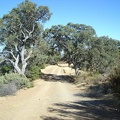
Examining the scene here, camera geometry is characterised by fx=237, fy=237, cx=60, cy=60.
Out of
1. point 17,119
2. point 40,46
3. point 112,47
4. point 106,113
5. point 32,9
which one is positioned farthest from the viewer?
point 112,47

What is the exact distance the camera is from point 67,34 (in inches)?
1561

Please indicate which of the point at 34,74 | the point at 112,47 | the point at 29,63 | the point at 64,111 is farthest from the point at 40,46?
the point at 64,111

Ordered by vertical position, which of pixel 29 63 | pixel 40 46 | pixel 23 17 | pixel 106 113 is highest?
pixel 23 17

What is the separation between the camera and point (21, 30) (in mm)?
35594

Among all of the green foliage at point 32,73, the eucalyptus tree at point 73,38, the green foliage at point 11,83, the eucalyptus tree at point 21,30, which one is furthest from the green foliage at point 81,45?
the green foliage at point 11,83

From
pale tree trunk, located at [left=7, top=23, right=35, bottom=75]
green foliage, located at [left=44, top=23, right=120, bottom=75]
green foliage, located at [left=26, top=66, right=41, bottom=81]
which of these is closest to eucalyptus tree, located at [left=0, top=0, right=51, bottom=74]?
pale tree trunk, located at [left=7, top=23, right=35, bottom=75]

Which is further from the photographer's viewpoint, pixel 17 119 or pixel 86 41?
pixel 86 41

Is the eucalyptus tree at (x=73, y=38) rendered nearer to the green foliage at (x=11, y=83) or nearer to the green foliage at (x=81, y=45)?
the green foliage at (x=81, y=45)

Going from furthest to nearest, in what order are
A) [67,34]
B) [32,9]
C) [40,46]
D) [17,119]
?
[67,34] < [40,46] < [32,9] < [17,119]

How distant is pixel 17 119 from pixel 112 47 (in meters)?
41.5

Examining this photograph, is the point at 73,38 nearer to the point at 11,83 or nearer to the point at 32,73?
the point at 32,73

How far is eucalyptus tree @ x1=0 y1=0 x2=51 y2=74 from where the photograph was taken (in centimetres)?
3384

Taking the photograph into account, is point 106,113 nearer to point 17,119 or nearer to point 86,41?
point 17,119

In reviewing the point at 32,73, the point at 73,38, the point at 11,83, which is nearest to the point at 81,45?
the point at 73,38
